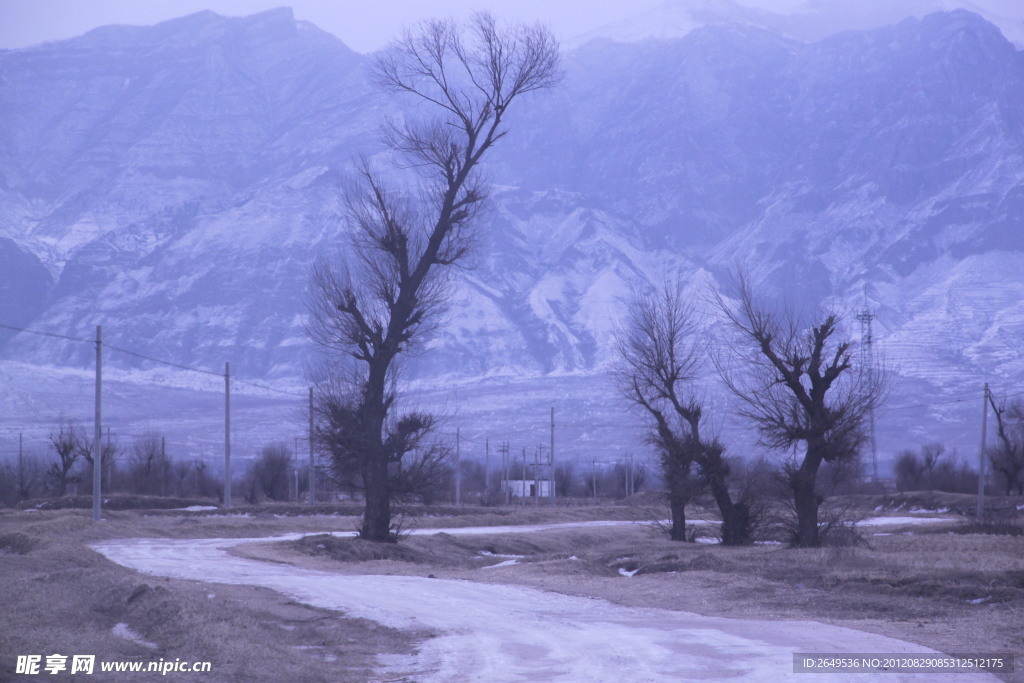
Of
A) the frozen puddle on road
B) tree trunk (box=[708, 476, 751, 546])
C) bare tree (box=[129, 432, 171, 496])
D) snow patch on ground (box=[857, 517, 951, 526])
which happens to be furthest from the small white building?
the frozen puddle on road

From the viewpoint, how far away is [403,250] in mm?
29578

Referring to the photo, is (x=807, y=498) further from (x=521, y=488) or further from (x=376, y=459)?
(x=521, y=488)

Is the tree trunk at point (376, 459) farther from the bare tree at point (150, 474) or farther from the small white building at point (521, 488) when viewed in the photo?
the small white building at point (521, 488)

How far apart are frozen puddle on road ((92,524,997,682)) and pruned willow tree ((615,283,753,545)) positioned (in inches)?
512

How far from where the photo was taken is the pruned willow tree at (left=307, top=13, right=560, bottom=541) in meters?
29.8

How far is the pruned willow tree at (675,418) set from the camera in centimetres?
3375

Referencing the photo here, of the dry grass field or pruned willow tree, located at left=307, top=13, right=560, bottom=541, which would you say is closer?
the dry grass field

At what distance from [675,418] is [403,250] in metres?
12.6

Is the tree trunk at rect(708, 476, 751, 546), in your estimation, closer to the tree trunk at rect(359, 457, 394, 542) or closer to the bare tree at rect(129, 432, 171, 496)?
the tree trunk at rect(359, 457, 394, 542)

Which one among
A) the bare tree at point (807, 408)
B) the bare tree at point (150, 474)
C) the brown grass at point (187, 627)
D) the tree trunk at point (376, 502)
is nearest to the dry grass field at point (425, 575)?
the brown grass at point (187, 627)

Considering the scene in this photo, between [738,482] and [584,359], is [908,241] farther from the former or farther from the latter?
[738,482]

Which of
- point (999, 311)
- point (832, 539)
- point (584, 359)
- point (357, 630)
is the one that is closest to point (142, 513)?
point (832, 539)

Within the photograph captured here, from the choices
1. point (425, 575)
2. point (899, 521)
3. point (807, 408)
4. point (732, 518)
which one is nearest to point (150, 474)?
point (899, 521)

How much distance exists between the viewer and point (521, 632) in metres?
15.1
